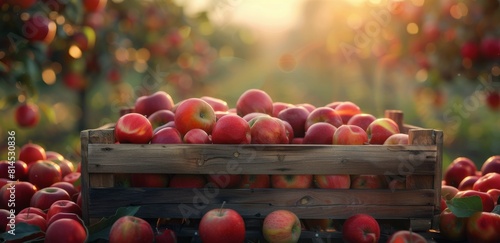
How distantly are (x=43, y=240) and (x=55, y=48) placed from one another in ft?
9.24

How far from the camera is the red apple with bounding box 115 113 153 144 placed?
6.98 feet

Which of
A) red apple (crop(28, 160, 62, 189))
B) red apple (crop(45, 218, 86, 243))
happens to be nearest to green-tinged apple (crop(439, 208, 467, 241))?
red apple (crop(45, 218, 86, 243))

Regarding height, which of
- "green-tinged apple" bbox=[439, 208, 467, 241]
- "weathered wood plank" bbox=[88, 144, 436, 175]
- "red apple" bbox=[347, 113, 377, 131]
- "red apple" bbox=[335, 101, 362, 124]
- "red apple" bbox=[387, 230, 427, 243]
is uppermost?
"red apple" bbox=[335, 101, 362, 124]

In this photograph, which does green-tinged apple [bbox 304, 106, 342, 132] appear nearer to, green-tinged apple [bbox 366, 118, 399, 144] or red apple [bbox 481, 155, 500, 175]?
green-tinged apple [bbox 366, 118, 399, 144]

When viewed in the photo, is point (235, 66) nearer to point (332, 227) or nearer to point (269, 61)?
point (269, 61)

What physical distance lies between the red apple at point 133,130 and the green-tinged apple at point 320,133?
0.59 meters

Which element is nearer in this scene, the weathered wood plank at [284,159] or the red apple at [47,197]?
the weathered wood plank at [284,159]

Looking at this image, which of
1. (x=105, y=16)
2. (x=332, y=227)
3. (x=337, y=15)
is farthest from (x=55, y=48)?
(x=337, y=15)

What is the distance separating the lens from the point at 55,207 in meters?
2.13

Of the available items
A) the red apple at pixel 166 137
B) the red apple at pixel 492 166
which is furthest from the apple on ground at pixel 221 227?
the red apple at pixel 492 166

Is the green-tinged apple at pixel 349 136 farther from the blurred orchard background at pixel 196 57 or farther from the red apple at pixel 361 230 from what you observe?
the blurred orchard background at pixel 196 57

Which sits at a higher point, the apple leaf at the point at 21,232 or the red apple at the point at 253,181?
the red apple at the point at 253,181

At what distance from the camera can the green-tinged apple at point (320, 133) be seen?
2256 millimetres

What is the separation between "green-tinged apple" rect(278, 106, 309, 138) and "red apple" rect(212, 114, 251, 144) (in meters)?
0.43
